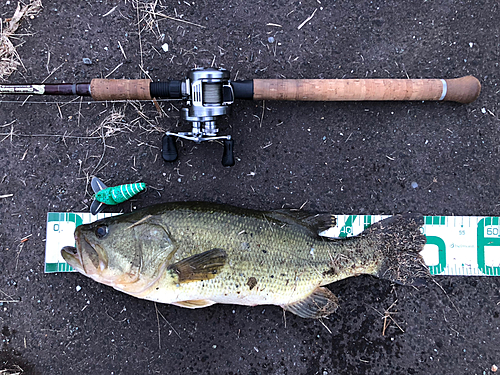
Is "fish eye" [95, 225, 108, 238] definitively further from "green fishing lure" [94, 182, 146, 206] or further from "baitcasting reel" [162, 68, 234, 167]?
"baitcasting reel" [162, 68, 234, 167]

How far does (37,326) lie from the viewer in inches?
127

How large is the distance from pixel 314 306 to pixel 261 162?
4.78 ft

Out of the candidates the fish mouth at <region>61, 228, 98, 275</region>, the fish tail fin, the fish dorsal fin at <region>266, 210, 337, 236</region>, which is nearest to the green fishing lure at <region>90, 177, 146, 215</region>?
the fish mouth at <region>61, 228, 98, 275</region>

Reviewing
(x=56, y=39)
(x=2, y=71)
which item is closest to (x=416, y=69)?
(x=56, y=39)

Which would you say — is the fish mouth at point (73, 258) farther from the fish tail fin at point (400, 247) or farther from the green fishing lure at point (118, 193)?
the fish tail fin at point (400, 247)

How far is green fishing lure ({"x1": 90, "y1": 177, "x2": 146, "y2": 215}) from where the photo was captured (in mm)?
3014

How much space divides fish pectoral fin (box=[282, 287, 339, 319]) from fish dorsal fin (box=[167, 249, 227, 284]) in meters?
0.81

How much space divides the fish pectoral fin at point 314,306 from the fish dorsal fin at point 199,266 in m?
0.81

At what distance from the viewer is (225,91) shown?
2.74 meters

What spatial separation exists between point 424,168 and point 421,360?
1.92 metres

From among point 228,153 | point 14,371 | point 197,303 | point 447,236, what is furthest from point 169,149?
point 447,236

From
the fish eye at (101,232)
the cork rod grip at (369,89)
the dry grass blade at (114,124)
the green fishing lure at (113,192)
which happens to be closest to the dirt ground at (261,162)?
the dry grass blade at (114,124)

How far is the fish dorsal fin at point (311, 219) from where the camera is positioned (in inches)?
118

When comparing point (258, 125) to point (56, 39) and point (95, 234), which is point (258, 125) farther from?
point (56, 39)
